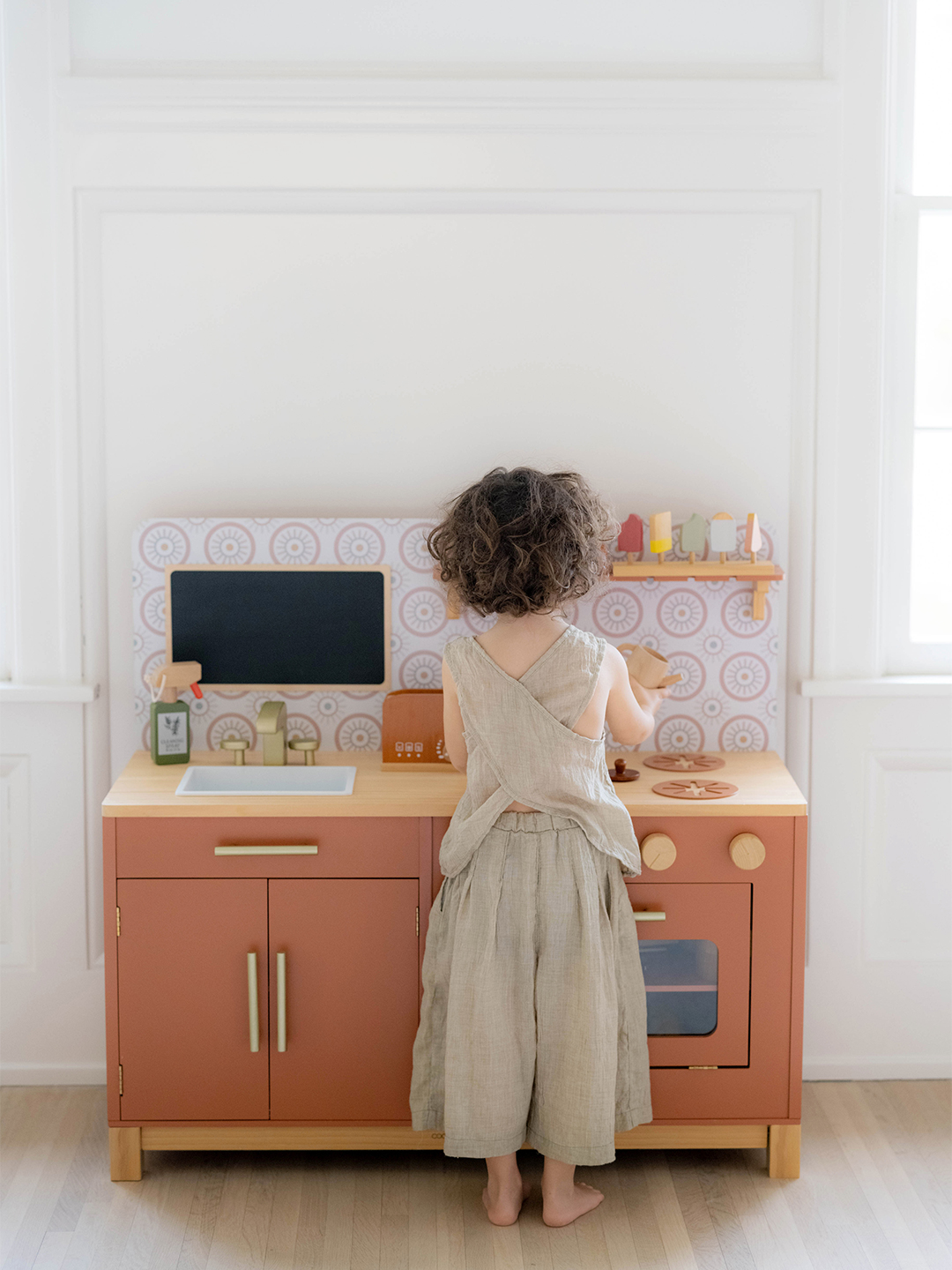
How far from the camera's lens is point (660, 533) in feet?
8.05

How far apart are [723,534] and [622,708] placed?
1.89ft

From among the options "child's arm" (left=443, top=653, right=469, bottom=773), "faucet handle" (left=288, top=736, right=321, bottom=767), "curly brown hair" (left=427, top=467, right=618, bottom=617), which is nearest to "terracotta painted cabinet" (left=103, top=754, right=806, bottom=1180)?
"child's arm" (left=443, top=653, right=469, bottom=773)

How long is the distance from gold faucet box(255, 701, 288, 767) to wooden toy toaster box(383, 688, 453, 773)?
0.23 metres

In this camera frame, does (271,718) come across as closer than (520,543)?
No

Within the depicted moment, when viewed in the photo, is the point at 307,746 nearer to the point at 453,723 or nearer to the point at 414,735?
the point at 414,735

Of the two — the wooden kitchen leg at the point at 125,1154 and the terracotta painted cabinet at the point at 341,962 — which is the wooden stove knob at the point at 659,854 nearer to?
the terracotta painted cabinet at the point at 341,962

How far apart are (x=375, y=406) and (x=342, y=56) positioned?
751 mm

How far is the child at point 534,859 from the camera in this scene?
201 cm

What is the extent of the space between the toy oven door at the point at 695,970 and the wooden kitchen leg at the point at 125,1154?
1.05m

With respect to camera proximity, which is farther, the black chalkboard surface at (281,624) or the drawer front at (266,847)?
the black chalkboard surface at (281,624)

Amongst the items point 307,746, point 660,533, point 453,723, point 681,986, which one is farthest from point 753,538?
point 307,746

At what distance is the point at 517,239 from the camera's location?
8.32ft

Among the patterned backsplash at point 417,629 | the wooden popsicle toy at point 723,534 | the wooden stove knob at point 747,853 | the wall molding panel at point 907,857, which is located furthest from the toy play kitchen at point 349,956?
the wall molding panel at point 907,857

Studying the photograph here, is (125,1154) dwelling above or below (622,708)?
below
